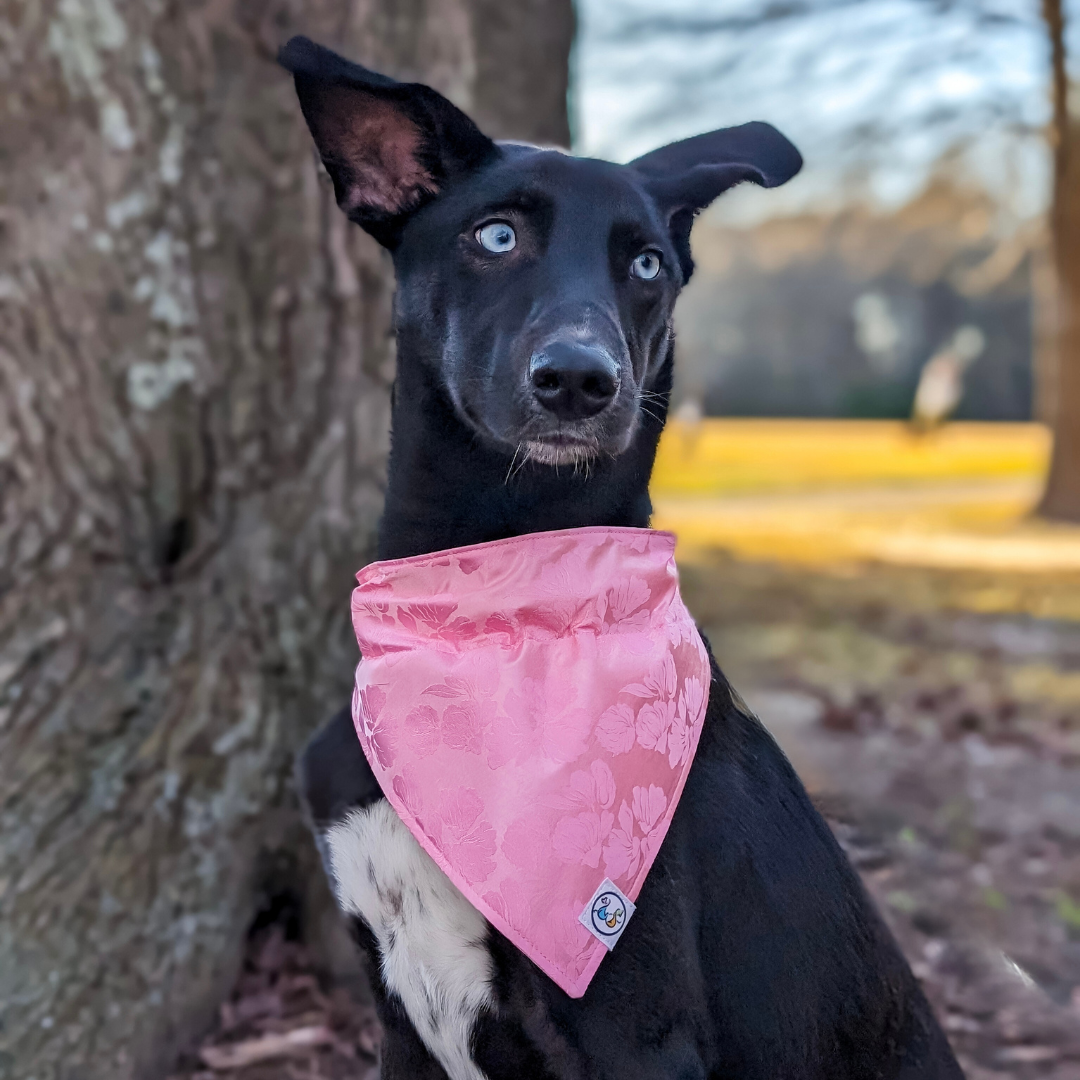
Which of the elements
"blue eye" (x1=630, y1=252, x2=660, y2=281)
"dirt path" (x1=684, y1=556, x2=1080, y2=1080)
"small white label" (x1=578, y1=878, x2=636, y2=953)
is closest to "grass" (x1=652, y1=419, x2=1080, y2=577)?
"dirt path" (x1=684, y1=556, x2=1080, y2=1080)

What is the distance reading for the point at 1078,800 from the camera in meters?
4.30

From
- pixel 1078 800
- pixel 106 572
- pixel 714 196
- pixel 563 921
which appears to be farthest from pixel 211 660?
pixel 1078 800

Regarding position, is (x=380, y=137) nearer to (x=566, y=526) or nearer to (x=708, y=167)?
(x=708, y=167)

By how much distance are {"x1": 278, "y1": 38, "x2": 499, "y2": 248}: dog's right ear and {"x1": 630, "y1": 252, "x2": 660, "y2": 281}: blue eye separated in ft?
1.10

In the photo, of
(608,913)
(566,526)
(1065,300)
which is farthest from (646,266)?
(1065,300)

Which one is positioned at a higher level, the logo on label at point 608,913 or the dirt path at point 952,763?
the logo on label at point 608,913

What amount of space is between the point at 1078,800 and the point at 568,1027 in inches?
136

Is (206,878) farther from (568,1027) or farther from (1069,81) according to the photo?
(1069,81)

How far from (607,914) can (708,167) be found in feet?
4.31

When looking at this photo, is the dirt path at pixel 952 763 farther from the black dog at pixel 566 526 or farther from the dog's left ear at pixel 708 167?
the dog's left ear at pixel 708 167

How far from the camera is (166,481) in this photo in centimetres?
264

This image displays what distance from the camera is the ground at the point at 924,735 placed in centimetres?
273

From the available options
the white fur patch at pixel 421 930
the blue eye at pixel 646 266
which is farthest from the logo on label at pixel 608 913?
the blue eye at pixel 646 266

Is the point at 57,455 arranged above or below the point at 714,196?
below
